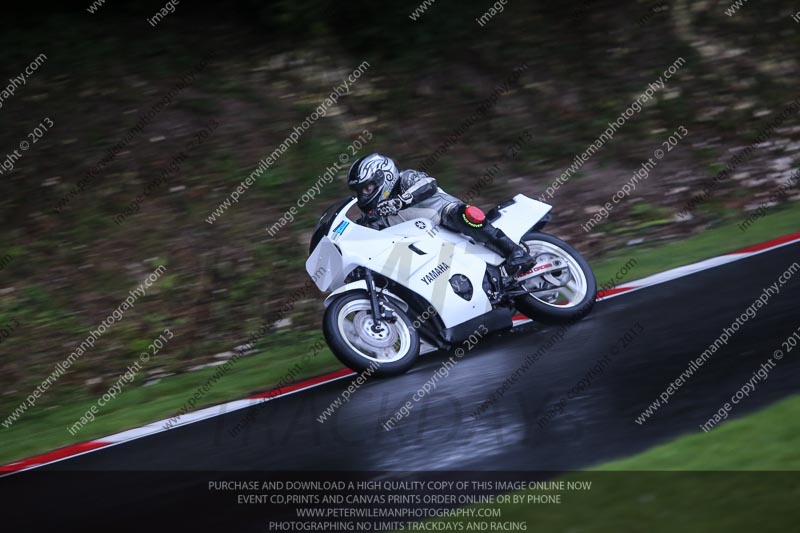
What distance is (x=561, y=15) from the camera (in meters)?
17.2

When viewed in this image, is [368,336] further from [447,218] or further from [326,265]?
[447,218]

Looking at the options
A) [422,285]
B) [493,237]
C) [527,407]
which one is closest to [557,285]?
[493,237]

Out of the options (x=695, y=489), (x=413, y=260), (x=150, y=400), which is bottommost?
(x=150, y=400)

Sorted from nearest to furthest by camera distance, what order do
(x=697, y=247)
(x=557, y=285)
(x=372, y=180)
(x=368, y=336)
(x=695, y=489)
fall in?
(x=695, y=489) → (x=368, y=336) → (x=372, y=180) → (x=557, y=285) → (x=697, y=247)

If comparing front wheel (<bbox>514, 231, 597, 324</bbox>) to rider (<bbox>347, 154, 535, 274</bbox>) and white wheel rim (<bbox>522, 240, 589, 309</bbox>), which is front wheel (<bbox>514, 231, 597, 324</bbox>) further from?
rider (<bbox>347, 154, 535, 274</bbox>)

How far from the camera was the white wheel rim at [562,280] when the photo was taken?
8.58 m

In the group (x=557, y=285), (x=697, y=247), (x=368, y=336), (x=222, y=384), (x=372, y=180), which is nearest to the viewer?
(x=368, y=336)

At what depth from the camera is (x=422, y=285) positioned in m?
8.04

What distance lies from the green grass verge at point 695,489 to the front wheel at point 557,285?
9.74ft

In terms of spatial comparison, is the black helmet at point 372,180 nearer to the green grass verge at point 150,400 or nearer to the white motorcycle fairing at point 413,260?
the white motorcycle fairing at point 413,260

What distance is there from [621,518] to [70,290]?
898 cm

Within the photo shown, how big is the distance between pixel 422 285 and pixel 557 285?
1.35 metres

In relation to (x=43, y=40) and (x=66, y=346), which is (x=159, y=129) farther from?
(x=66, y=346)

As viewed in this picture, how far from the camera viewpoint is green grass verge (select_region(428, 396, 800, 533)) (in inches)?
180
